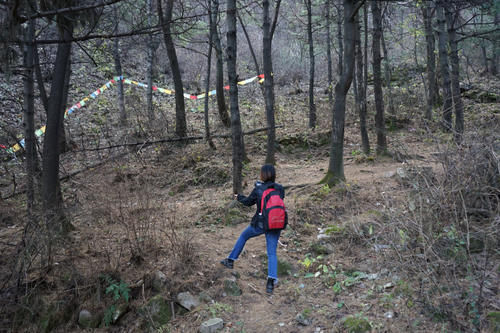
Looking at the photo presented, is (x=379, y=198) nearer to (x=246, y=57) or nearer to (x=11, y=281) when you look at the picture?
(x=11, y=281)

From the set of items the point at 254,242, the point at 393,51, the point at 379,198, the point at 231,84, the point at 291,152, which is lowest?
the point at 254,242

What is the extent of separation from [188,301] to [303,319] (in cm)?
170

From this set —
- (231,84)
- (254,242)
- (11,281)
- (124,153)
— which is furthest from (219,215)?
(124,153)

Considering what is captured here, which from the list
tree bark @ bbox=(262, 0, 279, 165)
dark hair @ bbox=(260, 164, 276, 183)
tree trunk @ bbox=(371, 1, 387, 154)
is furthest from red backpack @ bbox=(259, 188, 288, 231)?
tree trunk @ bbox=(371, 1, 387, 154)

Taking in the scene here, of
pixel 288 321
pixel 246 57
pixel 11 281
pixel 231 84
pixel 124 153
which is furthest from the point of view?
pixel 246 57

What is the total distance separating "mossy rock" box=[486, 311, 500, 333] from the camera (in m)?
3.35

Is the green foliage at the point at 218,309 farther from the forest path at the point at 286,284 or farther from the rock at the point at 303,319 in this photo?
the rock at the point at 303,319

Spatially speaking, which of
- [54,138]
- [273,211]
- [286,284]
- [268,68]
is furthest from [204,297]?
[268,68]

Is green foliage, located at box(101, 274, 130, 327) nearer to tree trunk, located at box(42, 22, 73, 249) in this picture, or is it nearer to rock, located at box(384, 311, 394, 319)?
tree trunk, located at box(42, 22, 73, 249)

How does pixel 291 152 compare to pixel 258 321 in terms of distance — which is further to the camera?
pixel 291 152

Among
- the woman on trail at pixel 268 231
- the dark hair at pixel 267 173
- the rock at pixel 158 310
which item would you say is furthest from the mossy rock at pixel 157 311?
the dark hair at pixel 267 173

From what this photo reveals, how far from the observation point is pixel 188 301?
5.36 meters

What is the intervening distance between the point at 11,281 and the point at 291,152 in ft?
33.1

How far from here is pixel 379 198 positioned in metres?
7.69
